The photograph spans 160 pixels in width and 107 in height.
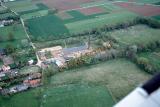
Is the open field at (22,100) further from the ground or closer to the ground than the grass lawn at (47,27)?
closer to the ground

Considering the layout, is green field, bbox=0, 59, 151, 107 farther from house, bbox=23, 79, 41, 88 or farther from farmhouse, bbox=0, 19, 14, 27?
farmhouse, bbox=0, 19, 14, 27

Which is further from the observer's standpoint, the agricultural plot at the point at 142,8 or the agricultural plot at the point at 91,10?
the agricultural plot at the point at 91,10

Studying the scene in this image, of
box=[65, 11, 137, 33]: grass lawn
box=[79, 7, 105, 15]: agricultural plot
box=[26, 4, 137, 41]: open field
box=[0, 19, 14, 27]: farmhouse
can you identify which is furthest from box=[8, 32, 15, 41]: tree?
box=[79, 7, 105, 15]: agricultural plot

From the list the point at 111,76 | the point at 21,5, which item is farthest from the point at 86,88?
the point at 21,5

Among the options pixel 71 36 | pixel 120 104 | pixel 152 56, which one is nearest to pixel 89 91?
pixel 152 56

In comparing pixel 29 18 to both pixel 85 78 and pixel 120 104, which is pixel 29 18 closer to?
pixel 85 78

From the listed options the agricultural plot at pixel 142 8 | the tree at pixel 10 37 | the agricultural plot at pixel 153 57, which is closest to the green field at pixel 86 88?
the agricultural plot at pixel 153 57

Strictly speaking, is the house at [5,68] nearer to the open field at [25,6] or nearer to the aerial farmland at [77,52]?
the aerial farmland at [77,52]

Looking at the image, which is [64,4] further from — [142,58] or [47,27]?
[142,58]
